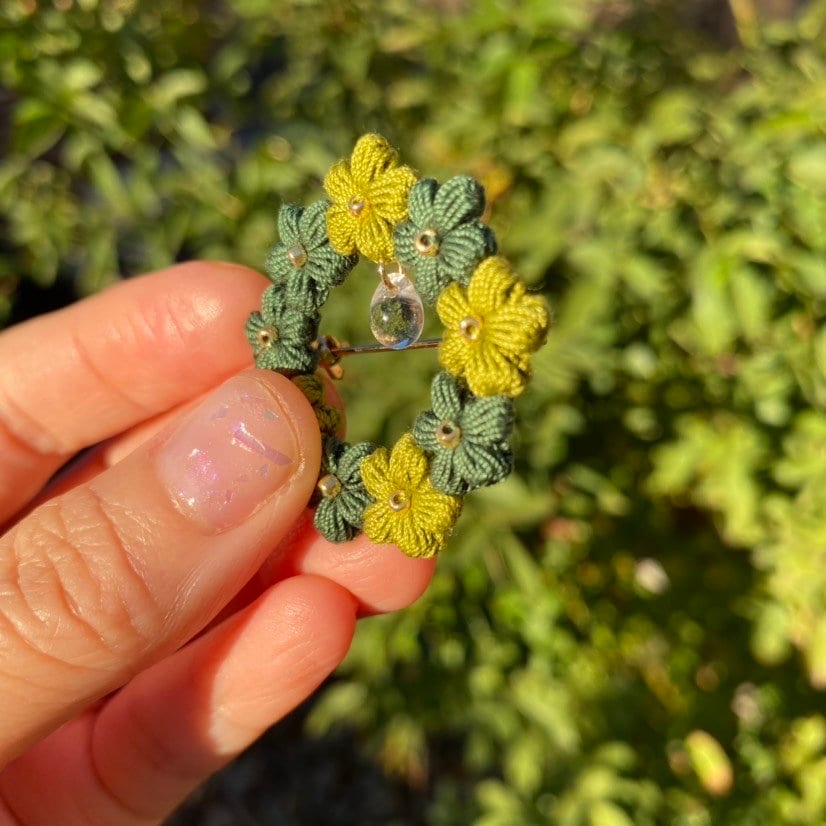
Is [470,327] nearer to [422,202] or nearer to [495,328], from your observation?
[495,328]

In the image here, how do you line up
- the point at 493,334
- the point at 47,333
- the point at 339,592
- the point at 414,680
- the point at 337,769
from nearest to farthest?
1. the point at 493,334
2. the point at 339,592
3. the point at 47,333
4. the point at 414,680
5. the point at 337,769

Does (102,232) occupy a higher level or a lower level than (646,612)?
higher

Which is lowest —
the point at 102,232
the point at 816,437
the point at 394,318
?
the point at 816,437

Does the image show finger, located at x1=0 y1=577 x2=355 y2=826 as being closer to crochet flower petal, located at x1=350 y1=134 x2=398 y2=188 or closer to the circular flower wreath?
the circular flower wreath

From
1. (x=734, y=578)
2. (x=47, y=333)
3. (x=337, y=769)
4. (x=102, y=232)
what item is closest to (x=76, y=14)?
(x=102, y=232)

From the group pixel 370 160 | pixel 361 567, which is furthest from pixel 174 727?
pixel 370 160

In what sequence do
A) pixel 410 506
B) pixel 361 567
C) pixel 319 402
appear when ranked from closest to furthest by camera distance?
1. pixel 410 506
2. pixel 319 402
3. pixel 361 567

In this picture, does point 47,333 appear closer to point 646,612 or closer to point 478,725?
point 478,725
